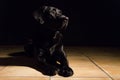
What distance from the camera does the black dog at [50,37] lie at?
238 cm

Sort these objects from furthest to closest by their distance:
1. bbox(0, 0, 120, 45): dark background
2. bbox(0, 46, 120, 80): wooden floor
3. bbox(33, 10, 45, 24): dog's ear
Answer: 1. bbox(0, 0, 120, 45): dark background
2. bbox(33, 10, 45, 24): dog's ear
3. bbox(0, 46, 120, 80): wooden floor

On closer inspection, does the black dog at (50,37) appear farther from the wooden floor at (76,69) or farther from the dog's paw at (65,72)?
the wooden floor at (76,69)

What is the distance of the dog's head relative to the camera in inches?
92.7

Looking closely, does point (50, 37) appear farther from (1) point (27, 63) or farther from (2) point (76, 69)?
(1) point (27, 63)

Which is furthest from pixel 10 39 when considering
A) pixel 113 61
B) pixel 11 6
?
pixel 113 61

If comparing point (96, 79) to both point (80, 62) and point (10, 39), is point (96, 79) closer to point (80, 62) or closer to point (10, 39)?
point (80, 62)

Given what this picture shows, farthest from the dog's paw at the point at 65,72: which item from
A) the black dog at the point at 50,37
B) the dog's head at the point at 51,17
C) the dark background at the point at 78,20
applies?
the dark background at the point at 78,20

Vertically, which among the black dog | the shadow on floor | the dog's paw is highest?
the black dog

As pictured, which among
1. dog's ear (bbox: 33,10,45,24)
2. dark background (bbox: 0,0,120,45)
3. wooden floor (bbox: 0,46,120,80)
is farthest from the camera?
dark background (bbox: 0,0,120,45)

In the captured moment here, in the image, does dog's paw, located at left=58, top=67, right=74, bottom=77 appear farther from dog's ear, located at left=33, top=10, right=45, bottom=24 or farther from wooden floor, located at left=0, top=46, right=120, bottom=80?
dog's ear, located at left=33, top=10, right=45, bottom=24

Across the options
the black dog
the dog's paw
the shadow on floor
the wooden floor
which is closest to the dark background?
the shadow on floor

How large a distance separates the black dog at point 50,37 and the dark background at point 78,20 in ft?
7.13

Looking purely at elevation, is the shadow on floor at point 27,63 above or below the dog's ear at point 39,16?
below


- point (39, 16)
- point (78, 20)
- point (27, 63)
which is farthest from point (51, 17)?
point (78, 20)
